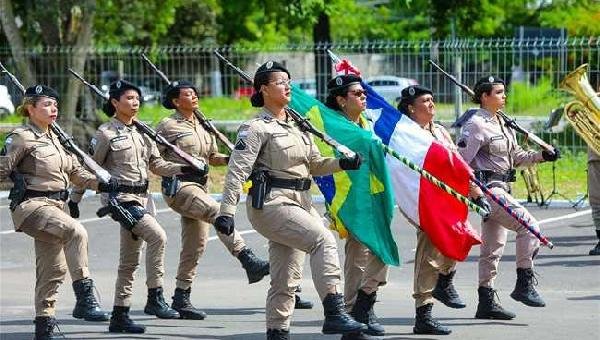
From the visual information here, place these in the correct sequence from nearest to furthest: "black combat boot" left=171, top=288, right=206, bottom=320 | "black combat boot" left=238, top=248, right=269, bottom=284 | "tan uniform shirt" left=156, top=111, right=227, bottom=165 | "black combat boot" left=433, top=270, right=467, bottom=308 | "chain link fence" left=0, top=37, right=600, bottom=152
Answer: "black combat boot" left=433, top=270, right=467, bottom=308
"black combat boot" left=171, top=288, right=206, bottom=320
"black combat boot" left=238, top=248, right=269, bottom=284
"tan uniform shirt" left=156, top=111, right=227, bottom=165
"chain link fence" left=0, top=37, right=600, bottom=152

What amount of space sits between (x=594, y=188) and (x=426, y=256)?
206 inches

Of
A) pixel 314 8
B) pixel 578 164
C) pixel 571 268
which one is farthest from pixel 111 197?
pixel 314 8

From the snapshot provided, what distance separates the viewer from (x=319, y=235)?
857 centimetres

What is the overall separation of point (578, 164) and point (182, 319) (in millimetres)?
10858

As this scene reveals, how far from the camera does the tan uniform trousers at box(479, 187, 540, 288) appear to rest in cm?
997

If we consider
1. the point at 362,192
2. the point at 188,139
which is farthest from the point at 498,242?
the point at 188,139

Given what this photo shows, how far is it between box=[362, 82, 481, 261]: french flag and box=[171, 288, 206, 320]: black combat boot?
1895 mm

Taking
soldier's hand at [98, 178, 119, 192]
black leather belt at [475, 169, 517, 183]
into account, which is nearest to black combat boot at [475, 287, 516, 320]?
black leather belt at [475, 169, 517, 183]

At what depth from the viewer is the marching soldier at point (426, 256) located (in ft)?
31.0

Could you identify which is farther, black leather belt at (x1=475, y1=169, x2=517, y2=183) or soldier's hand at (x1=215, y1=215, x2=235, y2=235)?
black leather belt at (x1=475, y1=169, x2=517, y2=183)

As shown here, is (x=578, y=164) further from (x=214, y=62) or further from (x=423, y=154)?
(x=423, y=154)

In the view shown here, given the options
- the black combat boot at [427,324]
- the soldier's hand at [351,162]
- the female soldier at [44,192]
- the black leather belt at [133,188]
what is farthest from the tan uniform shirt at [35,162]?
the black combat boot at [427,324]

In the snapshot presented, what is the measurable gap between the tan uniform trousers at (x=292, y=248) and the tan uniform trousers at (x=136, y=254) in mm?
1627

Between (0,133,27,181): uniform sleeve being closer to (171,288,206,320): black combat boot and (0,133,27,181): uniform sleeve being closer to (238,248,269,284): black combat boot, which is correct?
(171,288,206,320): black combat boot
